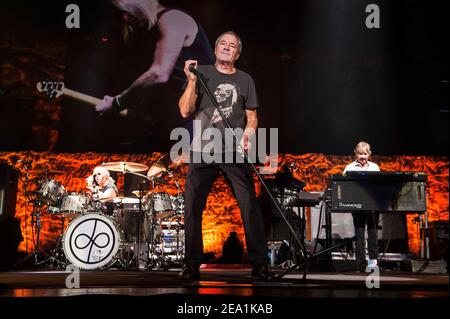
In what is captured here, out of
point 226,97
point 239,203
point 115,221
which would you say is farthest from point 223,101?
point 115,221

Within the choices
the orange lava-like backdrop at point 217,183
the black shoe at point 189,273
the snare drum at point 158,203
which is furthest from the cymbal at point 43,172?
the black shoe at point 189,273

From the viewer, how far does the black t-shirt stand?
3.36 m

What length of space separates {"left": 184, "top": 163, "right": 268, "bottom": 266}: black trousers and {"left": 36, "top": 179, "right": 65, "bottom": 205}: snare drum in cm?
333

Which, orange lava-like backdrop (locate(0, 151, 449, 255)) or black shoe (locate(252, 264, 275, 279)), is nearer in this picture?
black shoe (locate(252, 264, 275, 279))

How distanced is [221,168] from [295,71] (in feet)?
16.0

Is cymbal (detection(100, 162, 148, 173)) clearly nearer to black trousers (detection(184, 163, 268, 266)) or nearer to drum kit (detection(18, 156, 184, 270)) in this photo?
drum kit (detection(18, 156, 184, 270))

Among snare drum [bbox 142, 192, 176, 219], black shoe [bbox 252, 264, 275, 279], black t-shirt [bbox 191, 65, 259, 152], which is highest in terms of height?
black t-shirt [bbox 191, 65, 259, 152]

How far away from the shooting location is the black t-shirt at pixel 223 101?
11.0ft

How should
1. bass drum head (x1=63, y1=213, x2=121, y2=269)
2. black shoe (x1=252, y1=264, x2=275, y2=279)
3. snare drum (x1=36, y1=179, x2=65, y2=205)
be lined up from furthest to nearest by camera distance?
snare drum (x1=36, y1=179, x2=65, y2=205) < bass drum head (x1=63, y1=213, x2=121, y2=269) < black shoe (x1=252, y1=264, x2=275, y2=279)

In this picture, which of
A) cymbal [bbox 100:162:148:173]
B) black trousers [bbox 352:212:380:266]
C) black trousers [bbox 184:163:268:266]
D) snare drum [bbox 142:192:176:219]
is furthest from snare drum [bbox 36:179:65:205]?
black trousers [bbox 352:212:380:266]

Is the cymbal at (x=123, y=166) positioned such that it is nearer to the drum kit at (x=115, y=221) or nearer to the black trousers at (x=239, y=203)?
the drum kit at (x=115, y=221)

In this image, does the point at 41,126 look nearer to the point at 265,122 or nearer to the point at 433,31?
the point at 265,122
